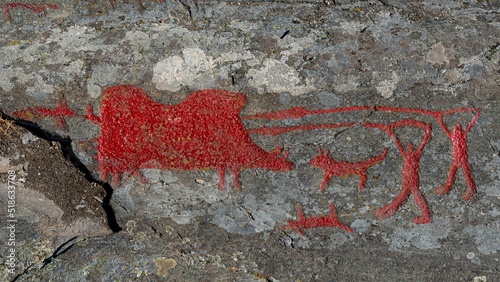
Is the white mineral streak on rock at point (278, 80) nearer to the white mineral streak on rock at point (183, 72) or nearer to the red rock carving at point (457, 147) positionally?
the white mineral streak on rock at point (183, 72)

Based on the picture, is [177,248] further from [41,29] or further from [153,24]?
[41,29]

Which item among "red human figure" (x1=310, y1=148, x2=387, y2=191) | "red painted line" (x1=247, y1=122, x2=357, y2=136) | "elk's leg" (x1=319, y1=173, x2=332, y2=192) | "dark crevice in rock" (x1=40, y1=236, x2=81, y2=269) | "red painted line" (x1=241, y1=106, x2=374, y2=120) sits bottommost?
"dark crevice in rock" (x1=40, y1=236, x2=81, y2=269)

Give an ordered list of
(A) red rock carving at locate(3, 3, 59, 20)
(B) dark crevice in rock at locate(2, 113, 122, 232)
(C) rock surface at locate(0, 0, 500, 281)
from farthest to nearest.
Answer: (A) red rock carving at locate(3, 3, 59, 20)
(B) dark crevice in rock at locate(2, 113, 122, 232)
(C) rock surface at locate(0, 0, 500, 281)

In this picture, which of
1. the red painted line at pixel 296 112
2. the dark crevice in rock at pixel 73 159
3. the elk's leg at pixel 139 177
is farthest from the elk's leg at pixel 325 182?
the dark crevice in rock at pixel 73 159

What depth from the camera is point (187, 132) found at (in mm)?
2432

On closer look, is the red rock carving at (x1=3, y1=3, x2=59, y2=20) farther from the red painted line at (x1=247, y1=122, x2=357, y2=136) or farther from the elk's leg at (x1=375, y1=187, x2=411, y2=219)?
the elk's leg at (x1=375, y1=187, x2=411, y2=219)

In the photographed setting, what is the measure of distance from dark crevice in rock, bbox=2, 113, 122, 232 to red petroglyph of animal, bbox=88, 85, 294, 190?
0.57 feet

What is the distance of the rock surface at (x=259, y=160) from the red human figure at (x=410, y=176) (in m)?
0.01

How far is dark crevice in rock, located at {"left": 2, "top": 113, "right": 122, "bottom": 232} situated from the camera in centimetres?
246

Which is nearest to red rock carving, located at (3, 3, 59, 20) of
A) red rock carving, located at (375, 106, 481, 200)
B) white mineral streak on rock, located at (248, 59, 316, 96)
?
white mineral streak on rock, located at (248, 59, 316, 96)

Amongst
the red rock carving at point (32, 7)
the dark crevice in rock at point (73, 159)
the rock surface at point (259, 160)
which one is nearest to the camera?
the rock surface at point (259, 160)

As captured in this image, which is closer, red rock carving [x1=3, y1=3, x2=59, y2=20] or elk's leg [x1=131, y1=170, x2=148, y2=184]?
elk's leg [x1=131, y1=170, x2=148, y2=184]

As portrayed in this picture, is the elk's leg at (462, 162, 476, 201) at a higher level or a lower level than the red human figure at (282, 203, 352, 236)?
higher

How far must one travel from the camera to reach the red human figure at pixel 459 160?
2.36 metres
